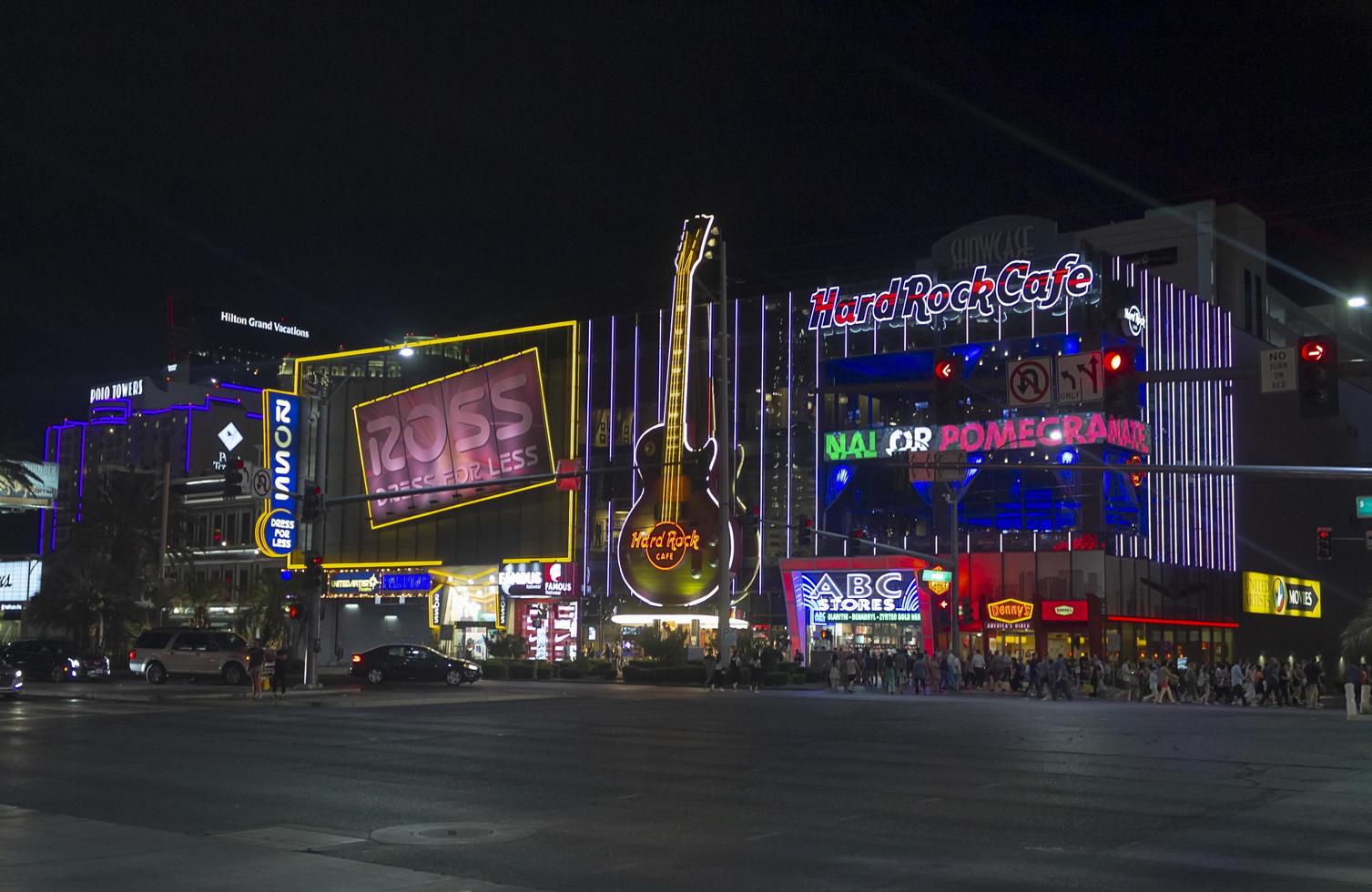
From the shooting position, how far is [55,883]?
403 inches

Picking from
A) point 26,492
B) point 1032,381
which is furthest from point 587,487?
point 1032,381

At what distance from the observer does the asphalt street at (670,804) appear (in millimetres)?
11172

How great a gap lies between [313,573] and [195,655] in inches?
405

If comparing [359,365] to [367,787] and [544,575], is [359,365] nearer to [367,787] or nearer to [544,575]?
[544,575]

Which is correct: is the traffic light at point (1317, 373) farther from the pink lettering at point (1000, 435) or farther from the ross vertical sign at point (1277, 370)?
the pink lettering at point (1000, 435)

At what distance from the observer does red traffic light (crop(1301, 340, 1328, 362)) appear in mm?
19562

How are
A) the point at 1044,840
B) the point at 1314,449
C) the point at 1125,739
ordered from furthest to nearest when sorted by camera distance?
the point at 1314,449
the point at 1125,739
the point at 1044,840

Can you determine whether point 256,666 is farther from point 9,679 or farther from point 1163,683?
point 1163,683

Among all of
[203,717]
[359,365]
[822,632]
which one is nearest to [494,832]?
[203,717]

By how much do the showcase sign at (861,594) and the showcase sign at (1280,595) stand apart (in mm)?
21627

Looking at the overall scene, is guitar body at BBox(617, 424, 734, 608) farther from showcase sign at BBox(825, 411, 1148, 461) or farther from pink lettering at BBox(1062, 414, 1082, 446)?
pink lettering at BBox(1062, 414, 1082, 446)

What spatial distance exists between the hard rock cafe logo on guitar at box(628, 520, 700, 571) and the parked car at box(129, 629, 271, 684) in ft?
66.4

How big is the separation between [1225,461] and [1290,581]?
40.3ft

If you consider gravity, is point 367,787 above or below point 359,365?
below
